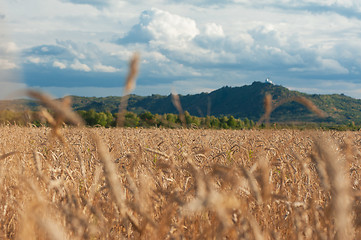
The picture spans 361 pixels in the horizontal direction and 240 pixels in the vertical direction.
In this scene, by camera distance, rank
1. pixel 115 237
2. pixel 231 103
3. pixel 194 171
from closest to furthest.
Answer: pixel 194 171 → pixel 115 237 → pixel 231 103

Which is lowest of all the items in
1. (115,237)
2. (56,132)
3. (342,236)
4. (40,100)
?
(115,237)

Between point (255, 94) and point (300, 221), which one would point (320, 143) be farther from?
point (255, 94)

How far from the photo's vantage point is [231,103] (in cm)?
11181

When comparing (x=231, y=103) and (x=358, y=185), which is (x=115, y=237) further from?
(x=231, y=103)

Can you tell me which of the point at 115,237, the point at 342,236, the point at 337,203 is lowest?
the point at 115,237

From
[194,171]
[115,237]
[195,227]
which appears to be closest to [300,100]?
[194,171]

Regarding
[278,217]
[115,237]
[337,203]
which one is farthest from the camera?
[278,217]

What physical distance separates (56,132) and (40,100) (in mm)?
305

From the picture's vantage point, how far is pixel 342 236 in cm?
124

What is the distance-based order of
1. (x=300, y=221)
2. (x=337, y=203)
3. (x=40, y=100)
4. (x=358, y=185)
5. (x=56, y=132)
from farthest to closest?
(x=358, y=185) → (x=300, y=221) → (x=56, y=132) → (x=40, y=100) → (x=337, y=203)

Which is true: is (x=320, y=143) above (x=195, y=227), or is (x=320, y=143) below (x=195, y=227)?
above

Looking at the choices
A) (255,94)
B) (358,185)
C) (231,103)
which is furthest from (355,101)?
(358,185)

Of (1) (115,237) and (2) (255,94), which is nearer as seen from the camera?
(1) (115,237)

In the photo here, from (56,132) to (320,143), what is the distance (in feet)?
3.73
